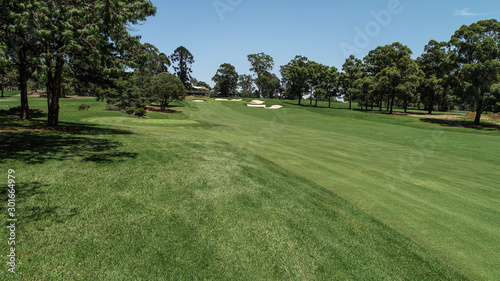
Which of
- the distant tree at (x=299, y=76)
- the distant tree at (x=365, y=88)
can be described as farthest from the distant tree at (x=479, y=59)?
the distant tree at (x=299, y=76)

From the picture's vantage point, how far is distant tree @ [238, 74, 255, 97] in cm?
16201

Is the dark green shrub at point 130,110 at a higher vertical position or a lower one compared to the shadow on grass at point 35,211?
higher

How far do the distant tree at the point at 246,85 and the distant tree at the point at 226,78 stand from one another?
1898 cm

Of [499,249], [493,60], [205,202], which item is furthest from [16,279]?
[493,60]

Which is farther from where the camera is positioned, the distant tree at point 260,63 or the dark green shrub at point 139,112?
the distant tree at point 260,63

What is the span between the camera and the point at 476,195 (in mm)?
9164

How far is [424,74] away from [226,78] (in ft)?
337

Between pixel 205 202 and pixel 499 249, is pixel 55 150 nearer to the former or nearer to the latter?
pixel 205 202

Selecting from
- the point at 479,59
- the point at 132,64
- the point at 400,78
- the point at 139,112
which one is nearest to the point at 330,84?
the point at 400,78

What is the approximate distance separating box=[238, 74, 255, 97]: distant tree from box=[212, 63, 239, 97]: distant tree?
62.3ft

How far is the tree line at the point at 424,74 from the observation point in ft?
119

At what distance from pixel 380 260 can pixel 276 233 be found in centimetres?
228

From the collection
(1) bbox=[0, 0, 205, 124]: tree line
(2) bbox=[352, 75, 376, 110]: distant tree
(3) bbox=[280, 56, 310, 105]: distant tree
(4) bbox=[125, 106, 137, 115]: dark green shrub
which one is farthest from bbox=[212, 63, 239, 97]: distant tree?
(1) bbox=[0, 0, 205, 124]: tree line

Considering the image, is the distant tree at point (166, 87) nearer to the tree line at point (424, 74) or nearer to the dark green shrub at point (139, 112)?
the dark green shrub at point (139, 112)
